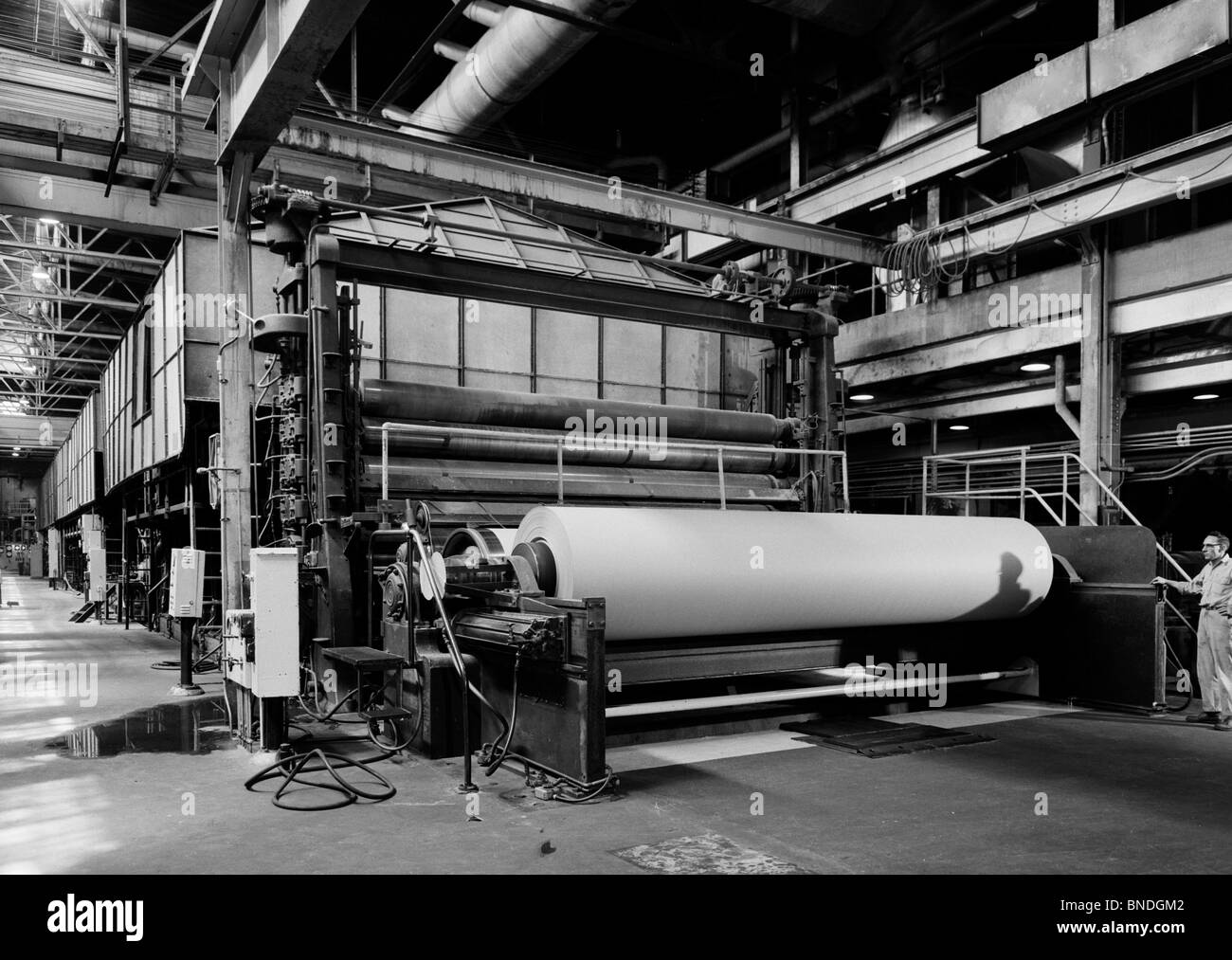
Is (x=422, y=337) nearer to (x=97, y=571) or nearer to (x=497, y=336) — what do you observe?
(x=497, y=336)

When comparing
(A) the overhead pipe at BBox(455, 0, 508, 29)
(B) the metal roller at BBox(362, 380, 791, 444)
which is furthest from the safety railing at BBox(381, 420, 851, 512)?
(A) the overhead pipe at BBox(455, 0, 508, 29)

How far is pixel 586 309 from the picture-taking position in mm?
8695

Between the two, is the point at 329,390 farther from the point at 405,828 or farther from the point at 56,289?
the point at 56,289

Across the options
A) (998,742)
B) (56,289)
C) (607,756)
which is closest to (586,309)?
(607,756)

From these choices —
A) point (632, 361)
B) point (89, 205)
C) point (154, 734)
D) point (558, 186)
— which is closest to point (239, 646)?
point (154, 734)

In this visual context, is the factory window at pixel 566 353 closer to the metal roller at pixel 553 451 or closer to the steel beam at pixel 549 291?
the steel beam at pixel 549 291

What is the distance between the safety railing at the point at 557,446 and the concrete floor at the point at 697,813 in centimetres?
215

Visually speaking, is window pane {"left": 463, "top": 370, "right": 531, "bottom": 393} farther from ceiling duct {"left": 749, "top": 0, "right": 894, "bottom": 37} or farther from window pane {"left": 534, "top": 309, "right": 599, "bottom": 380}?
ceiling duct {"left": 749, "top": 0, "right": 894, "bottom": 37}

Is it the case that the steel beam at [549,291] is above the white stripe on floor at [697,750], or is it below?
above

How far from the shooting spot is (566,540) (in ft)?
19.9

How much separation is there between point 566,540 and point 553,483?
2284 mm

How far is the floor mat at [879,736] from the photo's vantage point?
658 cm

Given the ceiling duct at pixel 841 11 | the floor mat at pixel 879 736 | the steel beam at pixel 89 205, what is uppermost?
the ceiling duct at pixel 841 11

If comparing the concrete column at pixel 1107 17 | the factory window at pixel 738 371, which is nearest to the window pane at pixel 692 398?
the factory window at pixel 738 371
